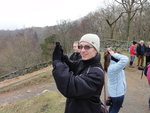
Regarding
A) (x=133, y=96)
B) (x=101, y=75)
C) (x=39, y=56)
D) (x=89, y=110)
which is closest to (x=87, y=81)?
(x=101, y=75)

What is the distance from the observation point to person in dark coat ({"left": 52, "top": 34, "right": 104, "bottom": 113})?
0.98 metres

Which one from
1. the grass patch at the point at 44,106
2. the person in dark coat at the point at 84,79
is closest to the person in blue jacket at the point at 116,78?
the person in dark coat at the point at 84,79

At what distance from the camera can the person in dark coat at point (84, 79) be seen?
0.98m

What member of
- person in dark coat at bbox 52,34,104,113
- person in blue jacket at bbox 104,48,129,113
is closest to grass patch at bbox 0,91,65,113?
person in blue jacket at bbox 104,48,129,113

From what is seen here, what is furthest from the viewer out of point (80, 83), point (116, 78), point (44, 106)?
point (44, 106)

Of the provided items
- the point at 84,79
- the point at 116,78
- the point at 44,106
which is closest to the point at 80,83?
the point at 84,79

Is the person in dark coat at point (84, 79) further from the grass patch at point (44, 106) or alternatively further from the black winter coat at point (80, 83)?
the grass patch at point (44, 106)

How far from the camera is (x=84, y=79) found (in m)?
1.03

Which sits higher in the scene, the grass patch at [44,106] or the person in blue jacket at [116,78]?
the person in blue jacket at [116,78]

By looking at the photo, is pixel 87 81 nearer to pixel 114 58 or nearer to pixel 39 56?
pixel 114 58

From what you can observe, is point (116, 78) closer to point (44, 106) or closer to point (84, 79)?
point (84, 79)

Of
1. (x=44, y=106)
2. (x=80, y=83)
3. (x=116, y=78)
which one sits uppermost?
(x=80, y=83)

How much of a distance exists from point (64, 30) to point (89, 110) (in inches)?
1080

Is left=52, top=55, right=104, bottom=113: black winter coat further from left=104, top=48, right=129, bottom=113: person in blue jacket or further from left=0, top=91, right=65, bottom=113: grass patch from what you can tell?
left=0, top=91, right=65, bottom=113: grass patch
